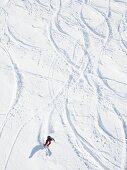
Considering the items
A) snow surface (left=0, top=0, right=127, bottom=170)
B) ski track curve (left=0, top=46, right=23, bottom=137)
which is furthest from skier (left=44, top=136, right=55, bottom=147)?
ski track curve (left=0, top=46, right=23, bottom=137)

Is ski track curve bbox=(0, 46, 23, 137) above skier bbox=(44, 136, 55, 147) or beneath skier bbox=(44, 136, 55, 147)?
above

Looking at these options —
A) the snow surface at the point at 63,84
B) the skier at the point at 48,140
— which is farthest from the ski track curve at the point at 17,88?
the skier at the point at 48,140

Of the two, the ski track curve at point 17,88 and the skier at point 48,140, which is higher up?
the ski track curve at point 17,88

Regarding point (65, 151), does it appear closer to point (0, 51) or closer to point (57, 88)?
point (57, 88)

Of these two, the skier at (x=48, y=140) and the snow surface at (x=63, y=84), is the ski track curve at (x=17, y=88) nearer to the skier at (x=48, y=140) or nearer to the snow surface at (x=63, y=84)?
the snow surface at (x=63, y=84)

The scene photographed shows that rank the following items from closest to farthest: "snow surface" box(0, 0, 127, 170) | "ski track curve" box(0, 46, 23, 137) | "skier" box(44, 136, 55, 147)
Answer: "skier" box(44, 136, 55, 147)
"snow surface" box(0, 0, 127, 170)
"ski track curve" box(0, 46, 23, 137)

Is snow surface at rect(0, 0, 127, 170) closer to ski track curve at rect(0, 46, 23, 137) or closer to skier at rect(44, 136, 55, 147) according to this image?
ski track curve at rect(0, 46, 23, 137)

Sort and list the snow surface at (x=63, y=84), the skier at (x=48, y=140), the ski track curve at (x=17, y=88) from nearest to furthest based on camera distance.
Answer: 1. the skier at (x=48, y=140)
2. the snow surface at (x=63, y=84)
3. the ski track curve at (x=17, y=88)

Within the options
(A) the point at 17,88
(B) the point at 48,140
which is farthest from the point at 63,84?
(B) the point at 48,140

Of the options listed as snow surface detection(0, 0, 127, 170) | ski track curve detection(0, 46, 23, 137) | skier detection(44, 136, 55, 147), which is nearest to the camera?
skier detection(44, 136, 55, 147)
